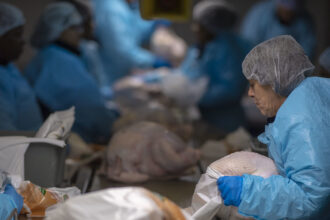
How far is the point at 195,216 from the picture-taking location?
75.3 inches

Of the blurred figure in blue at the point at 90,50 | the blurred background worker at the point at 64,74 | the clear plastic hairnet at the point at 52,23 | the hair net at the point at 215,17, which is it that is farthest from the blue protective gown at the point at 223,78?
the clear plastic hairnet at the point at 52,23

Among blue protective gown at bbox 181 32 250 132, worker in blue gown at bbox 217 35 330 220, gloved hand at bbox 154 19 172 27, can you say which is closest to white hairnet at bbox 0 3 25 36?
worker in blue gown at bbox 217 35 330 220

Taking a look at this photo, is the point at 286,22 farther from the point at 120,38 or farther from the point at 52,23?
the point at 52,23

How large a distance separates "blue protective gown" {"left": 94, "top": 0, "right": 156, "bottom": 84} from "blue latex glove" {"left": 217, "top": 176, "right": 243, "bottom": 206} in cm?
346

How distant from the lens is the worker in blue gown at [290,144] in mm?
1812

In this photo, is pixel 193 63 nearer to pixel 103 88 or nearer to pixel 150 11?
pixel 103 88

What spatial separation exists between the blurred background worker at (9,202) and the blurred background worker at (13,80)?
31.9 inches

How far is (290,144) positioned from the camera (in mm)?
1862

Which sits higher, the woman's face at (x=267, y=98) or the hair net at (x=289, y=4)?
the woman's face at (x=267, y=98)

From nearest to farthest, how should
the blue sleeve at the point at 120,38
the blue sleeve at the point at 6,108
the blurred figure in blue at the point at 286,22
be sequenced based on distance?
the blue sleeve at the point at 6,108 < the blurred figure in blue at the point at 286,22 < the blue sleeve at the point at 120,38

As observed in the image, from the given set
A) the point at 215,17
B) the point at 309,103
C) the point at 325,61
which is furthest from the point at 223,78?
the point at 309,103

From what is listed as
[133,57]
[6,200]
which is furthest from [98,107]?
[6,200]

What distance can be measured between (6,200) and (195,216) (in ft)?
2.33

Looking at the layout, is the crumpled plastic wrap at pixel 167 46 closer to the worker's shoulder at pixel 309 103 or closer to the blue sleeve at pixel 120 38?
the blue sleeve at pixel 120 38
